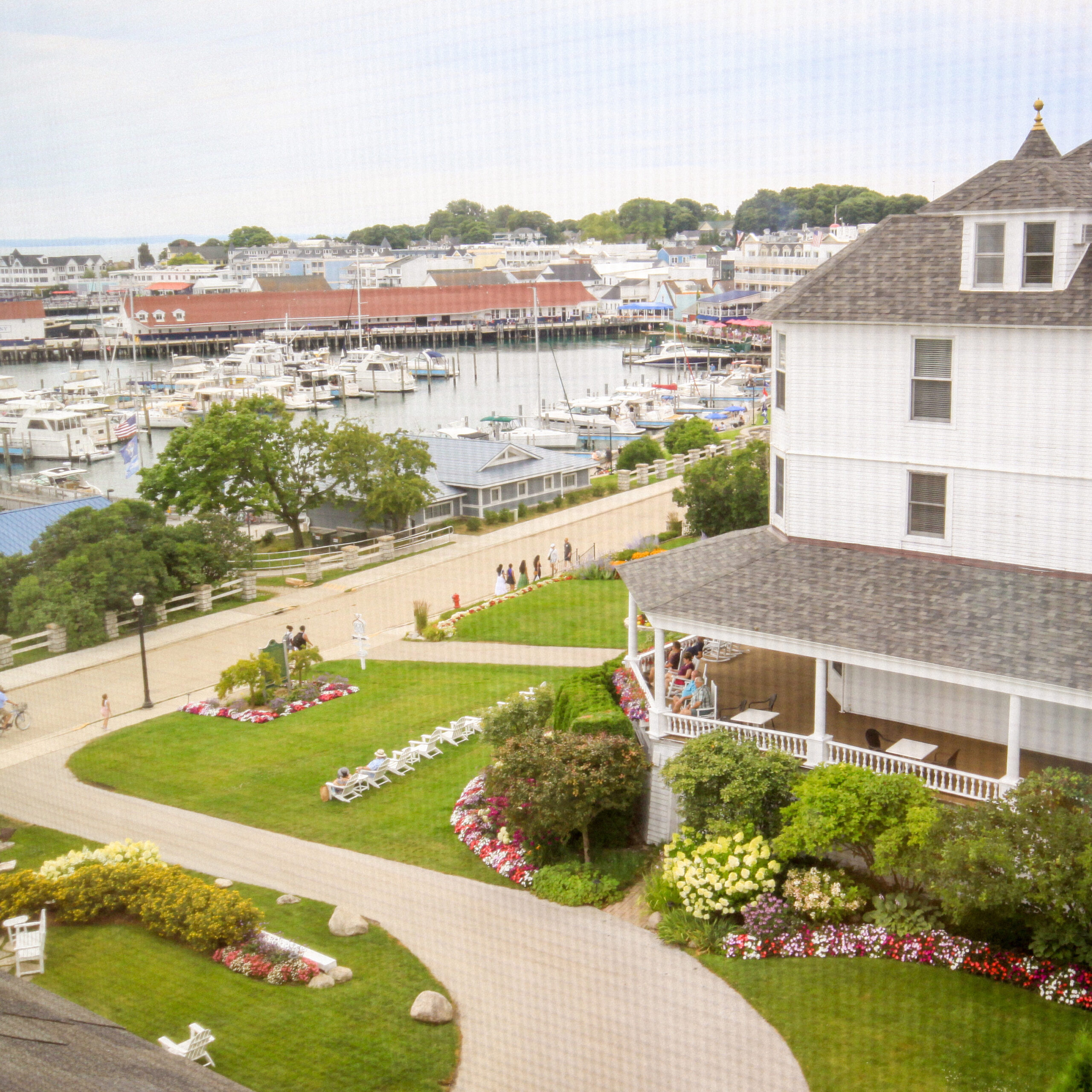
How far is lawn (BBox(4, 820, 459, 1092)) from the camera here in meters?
7.05

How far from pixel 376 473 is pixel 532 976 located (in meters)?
16.0

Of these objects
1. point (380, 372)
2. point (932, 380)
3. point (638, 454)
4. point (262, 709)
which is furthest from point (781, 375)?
point (380, 372)

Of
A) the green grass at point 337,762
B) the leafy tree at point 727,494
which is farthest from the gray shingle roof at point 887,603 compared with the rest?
the leafy tree at point 727,494

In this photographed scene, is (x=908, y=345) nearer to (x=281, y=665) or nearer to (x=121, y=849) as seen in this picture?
(x=121, y=849)

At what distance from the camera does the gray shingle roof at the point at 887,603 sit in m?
8.37

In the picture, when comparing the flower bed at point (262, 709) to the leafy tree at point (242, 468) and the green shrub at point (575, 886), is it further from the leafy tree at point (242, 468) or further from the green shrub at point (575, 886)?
the leafy tree at point (242, 468)

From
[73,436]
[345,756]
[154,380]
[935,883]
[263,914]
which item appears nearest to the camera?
[935,883]

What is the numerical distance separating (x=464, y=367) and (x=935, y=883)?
62810 mm

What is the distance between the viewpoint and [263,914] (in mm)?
8562

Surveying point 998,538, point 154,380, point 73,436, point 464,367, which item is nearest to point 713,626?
point 998,538

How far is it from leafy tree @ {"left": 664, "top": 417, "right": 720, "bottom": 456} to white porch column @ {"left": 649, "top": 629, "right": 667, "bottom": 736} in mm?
20410

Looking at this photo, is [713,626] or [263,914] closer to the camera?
[263,914]

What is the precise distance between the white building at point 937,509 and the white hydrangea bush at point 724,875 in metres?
1.06

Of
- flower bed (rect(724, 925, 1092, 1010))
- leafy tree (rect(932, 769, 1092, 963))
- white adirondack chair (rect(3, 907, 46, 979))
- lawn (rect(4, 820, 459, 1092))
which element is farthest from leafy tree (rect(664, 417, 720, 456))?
white adirondack chair (rect(3, 907, 46, 979))
